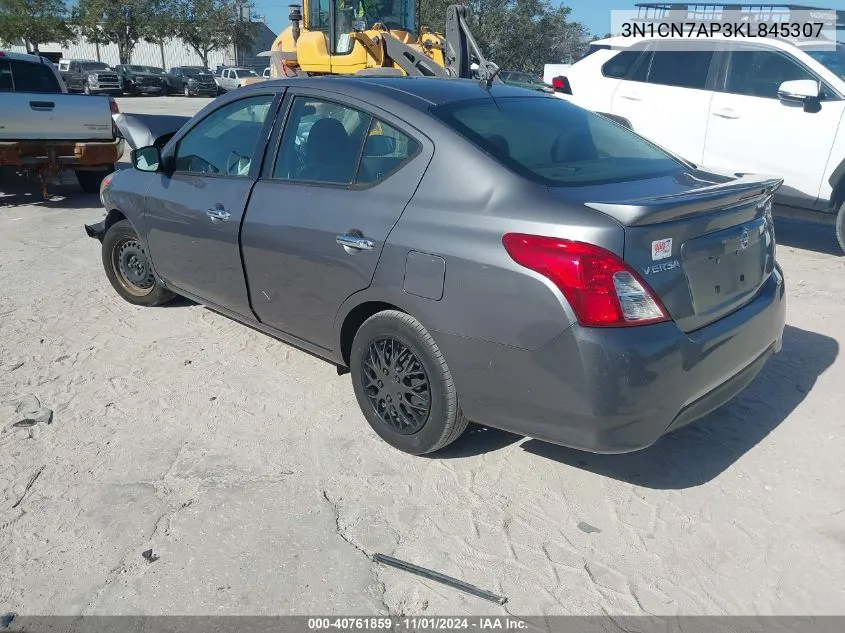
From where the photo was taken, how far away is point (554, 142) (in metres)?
3.46

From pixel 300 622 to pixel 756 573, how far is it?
67.0 inches

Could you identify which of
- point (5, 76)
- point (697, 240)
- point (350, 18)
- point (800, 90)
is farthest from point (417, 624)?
point (350, 18)

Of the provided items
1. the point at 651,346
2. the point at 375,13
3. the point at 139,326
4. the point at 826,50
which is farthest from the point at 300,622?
the point at 375,13

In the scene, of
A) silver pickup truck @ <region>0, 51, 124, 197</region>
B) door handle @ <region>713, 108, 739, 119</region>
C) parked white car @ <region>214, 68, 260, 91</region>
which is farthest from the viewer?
parked white car @ <region>214, 68, 260, 91</region>

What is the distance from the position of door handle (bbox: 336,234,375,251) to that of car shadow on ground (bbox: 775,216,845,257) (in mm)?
5618

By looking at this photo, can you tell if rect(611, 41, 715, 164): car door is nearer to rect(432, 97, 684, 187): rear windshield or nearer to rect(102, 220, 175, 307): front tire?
rect(432, 97, 684, 187): rear windshield

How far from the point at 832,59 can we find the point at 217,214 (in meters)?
6.49

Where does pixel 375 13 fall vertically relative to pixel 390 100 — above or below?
above

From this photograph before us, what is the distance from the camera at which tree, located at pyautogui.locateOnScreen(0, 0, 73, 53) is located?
49.4 metres

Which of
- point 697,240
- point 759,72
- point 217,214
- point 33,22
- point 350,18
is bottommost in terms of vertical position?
point 217,214

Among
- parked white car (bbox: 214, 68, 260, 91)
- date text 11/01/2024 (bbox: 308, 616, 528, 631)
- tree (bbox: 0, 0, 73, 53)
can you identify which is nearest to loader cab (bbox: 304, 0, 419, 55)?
date text 11/01/2024 (bbox: 308, 616, 528, 631)

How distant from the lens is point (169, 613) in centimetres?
253

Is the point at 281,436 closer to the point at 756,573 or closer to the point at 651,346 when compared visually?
the point at 651,346

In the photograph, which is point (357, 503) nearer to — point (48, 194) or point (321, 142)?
point (321, 142)
